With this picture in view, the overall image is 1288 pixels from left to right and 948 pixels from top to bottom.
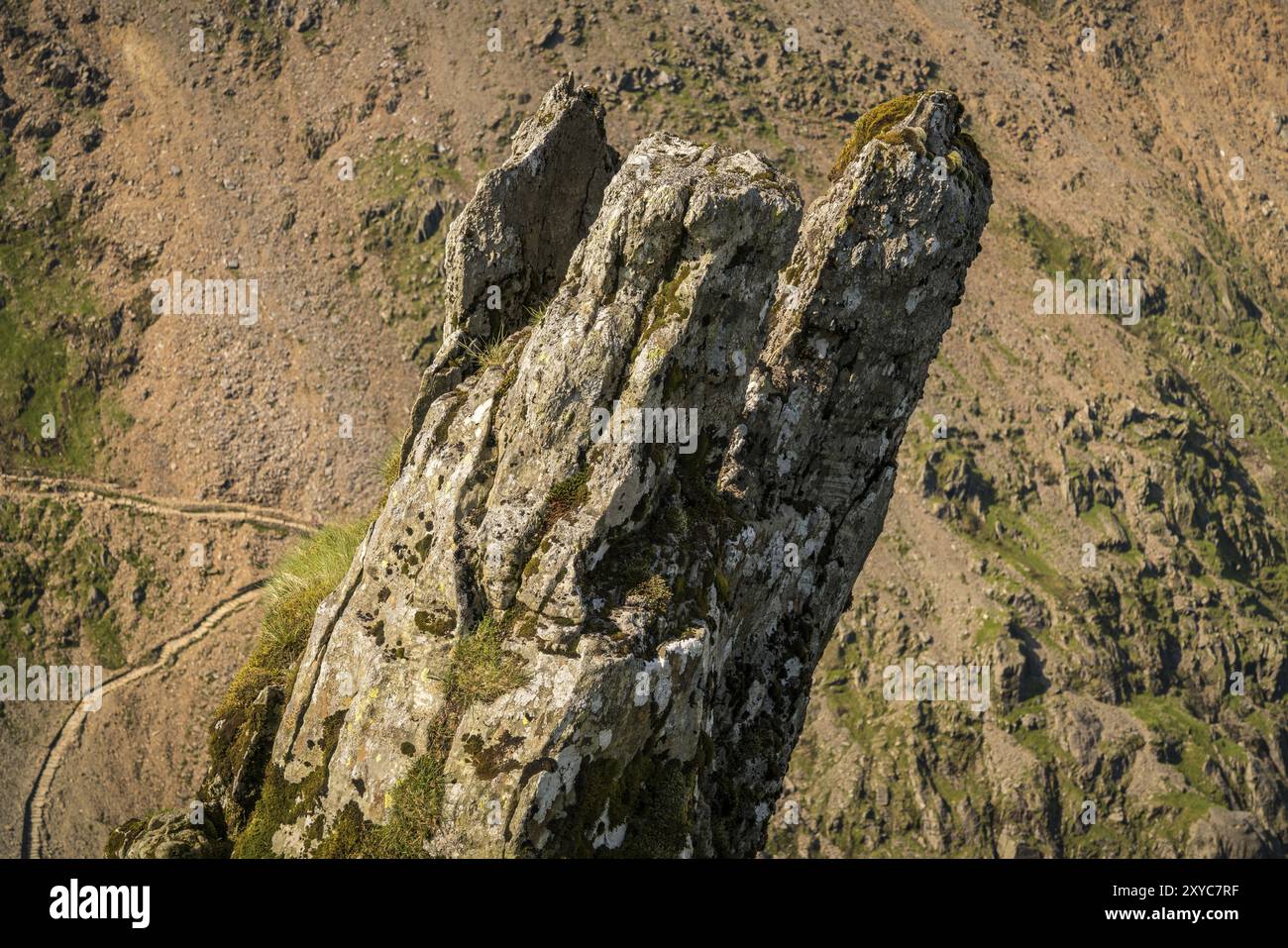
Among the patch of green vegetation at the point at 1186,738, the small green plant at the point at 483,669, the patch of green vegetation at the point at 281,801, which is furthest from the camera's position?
the patch of green vegetation at the point at 1186,738

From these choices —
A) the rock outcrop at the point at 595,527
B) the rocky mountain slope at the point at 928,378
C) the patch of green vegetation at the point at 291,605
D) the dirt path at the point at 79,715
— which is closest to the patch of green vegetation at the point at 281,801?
the rock outcrop at the point at 595,527

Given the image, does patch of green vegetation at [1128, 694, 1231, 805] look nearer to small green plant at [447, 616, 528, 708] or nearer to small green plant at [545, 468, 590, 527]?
small green plant at [545, 468, 590, 527]
